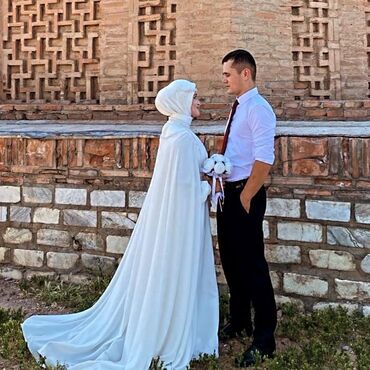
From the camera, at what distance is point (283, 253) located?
4309mm

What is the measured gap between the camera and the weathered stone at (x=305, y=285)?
4168mm

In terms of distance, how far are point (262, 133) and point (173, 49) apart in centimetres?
400

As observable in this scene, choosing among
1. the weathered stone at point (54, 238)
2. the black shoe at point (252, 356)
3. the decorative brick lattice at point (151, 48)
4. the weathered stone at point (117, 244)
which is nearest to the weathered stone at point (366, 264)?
the black shoe at point (252, 356)

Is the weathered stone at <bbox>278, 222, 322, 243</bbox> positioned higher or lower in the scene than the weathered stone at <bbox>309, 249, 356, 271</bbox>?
higher

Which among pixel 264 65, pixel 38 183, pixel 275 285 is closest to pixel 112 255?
pixel 38 183

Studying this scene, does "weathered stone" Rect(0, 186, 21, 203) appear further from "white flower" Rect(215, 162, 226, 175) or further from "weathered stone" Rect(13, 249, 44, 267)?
"white flower" Rect(215, 162, 226, 175)

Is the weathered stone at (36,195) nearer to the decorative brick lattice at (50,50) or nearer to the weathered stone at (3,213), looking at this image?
the weathered stone at (3,213)

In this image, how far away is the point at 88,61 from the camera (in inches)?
290

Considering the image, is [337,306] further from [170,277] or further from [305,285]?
[170,277]

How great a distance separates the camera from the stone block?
518 cm

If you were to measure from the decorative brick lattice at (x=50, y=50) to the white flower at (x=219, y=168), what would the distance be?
4.35 metres

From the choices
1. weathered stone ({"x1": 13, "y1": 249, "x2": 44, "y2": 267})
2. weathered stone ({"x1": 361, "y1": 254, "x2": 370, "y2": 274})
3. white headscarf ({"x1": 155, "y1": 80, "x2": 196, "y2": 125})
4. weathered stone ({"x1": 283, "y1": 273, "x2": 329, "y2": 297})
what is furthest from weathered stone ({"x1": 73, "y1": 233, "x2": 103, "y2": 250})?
weathered stone ({"x1": 361, "y1": 254, "x2": 370, "y2": 274})

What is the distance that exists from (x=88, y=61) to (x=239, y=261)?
482cm

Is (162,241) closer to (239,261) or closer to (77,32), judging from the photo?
(239,261)
